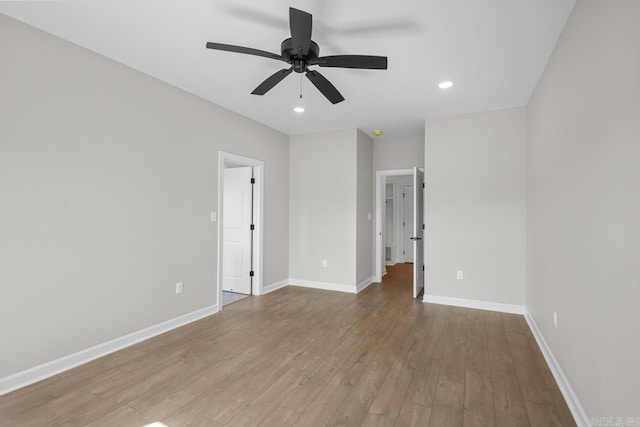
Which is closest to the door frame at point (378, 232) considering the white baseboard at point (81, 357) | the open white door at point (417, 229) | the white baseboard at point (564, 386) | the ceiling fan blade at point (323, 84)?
the open white door at point (417, 229)

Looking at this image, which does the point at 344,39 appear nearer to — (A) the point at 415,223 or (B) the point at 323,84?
(B) the point at 323,84

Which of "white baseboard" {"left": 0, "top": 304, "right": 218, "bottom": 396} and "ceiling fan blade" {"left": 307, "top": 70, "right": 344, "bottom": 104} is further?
"ceiling fan blade" {"left": 307, "top": 70, "right": 344, "bottom": 104}

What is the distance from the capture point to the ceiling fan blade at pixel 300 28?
176 centimetres

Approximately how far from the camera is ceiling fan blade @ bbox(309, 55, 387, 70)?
2.10 m

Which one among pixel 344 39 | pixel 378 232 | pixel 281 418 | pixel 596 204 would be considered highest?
pixel 344 39

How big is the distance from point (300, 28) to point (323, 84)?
0.62 metres

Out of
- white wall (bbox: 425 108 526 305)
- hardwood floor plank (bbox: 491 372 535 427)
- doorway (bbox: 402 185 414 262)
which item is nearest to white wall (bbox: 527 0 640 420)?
hardwood floor plank (bbox: 491 372 535 427)

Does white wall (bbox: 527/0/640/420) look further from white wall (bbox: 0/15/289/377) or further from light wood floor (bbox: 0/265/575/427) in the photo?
white wall (bbox: 0/15/289/377)

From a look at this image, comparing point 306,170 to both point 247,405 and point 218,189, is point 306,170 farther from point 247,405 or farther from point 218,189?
point 247,405

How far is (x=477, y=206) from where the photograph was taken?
4.25 m

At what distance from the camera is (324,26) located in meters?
2.33

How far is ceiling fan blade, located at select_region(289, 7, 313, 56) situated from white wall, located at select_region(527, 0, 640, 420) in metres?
1.58

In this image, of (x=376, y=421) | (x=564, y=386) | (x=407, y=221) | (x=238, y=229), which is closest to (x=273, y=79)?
(x=376, y=421)

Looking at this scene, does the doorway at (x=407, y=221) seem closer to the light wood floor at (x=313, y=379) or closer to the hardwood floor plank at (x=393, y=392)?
the light wood floor at (x=313, y=379)
